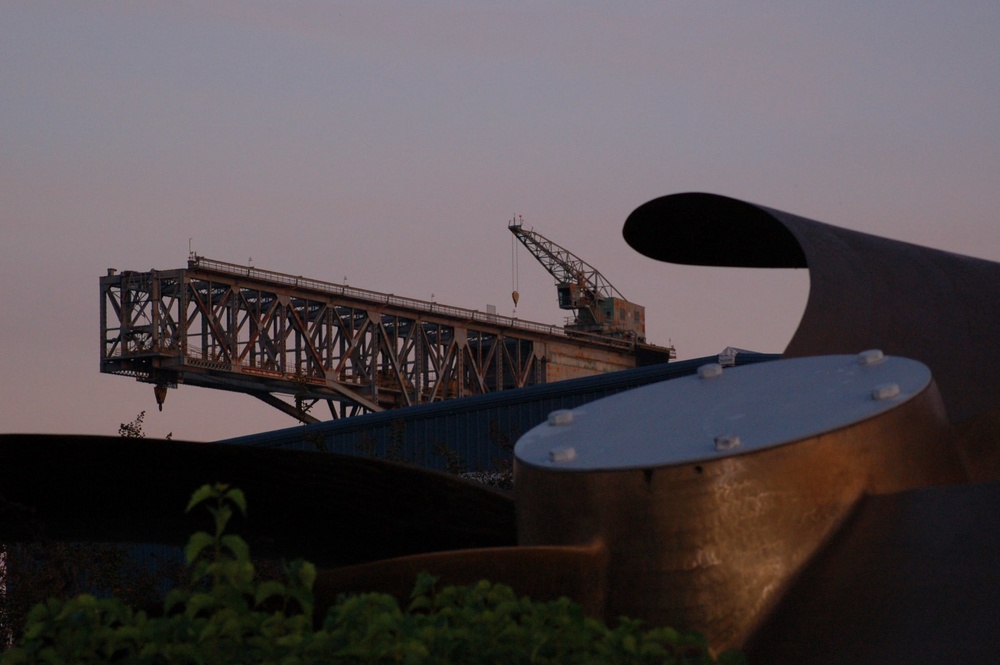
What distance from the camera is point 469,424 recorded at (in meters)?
34.0

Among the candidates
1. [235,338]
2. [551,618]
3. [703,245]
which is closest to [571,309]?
[235,338]

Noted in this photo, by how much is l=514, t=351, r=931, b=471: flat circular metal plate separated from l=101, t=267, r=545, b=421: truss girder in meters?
55.0

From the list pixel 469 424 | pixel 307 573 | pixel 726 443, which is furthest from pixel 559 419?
pixel 469 424

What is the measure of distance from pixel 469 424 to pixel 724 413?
999 inches

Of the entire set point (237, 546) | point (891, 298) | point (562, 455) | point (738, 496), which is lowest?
point (237, 546)

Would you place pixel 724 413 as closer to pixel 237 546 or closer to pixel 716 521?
pixel 716 521

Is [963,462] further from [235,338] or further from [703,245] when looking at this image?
[235,338]

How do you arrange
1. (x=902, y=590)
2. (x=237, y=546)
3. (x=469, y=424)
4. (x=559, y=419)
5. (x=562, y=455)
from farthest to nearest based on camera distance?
(x=469, y=424) → (x=559, y=419) → (x=562, y=455) → (x=902, y=590) → (x=237, y=546)

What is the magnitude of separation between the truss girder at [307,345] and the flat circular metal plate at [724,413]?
55.0 m

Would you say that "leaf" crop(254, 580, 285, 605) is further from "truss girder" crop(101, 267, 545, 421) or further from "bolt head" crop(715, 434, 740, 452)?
"truss girder" crop(101, 267, 545, 421)

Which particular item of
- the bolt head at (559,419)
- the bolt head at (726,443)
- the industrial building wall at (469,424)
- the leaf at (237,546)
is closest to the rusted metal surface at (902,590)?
the bolt head at (726,443)

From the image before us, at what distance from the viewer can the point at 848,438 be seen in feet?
25.8

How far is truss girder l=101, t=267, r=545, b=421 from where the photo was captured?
232ft

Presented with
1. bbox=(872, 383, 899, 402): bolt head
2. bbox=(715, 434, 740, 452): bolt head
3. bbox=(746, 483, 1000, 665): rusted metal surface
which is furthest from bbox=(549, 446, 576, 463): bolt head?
bbox=(872, 383, 899, 402): bolt head
